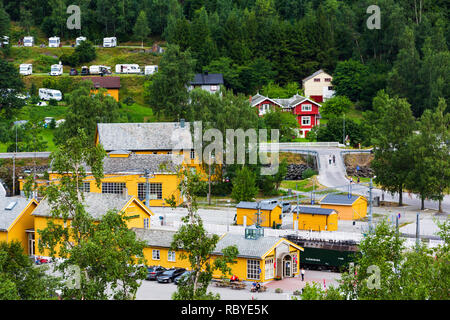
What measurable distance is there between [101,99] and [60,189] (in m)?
44.4

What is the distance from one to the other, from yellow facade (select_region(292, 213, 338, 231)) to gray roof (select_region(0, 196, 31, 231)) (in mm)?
17596

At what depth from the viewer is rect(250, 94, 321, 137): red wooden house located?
86.1 meters

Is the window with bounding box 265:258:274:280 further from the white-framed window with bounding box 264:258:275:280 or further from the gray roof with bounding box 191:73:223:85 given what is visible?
the gray roof with bounding box 191:73:223:85

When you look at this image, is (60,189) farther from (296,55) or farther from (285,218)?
(296,55)

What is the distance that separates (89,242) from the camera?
85.6 feet

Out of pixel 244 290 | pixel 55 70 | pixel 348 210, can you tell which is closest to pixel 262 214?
pixel 348 210

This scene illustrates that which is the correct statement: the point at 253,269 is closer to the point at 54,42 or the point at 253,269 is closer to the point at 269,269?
the point at 269,269

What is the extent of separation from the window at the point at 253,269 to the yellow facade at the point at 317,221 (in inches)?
391

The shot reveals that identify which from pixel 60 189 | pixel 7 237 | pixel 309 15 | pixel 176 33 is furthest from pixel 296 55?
pixel 60 189

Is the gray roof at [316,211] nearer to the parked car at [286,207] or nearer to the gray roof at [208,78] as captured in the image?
the parked car at [286,207]

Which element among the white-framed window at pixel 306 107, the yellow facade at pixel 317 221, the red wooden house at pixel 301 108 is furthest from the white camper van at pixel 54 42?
the yellow facade at pixel 317 221

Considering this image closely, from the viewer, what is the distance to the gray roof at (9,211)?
145ft

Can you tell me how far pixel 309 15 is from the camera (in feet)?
348

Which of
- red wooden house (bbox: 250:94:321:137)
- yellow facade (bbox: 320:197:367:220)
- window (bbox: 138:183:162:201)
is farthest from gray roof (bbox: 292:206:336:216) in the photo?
red wooden house (bbox: 250:94:321:137)
